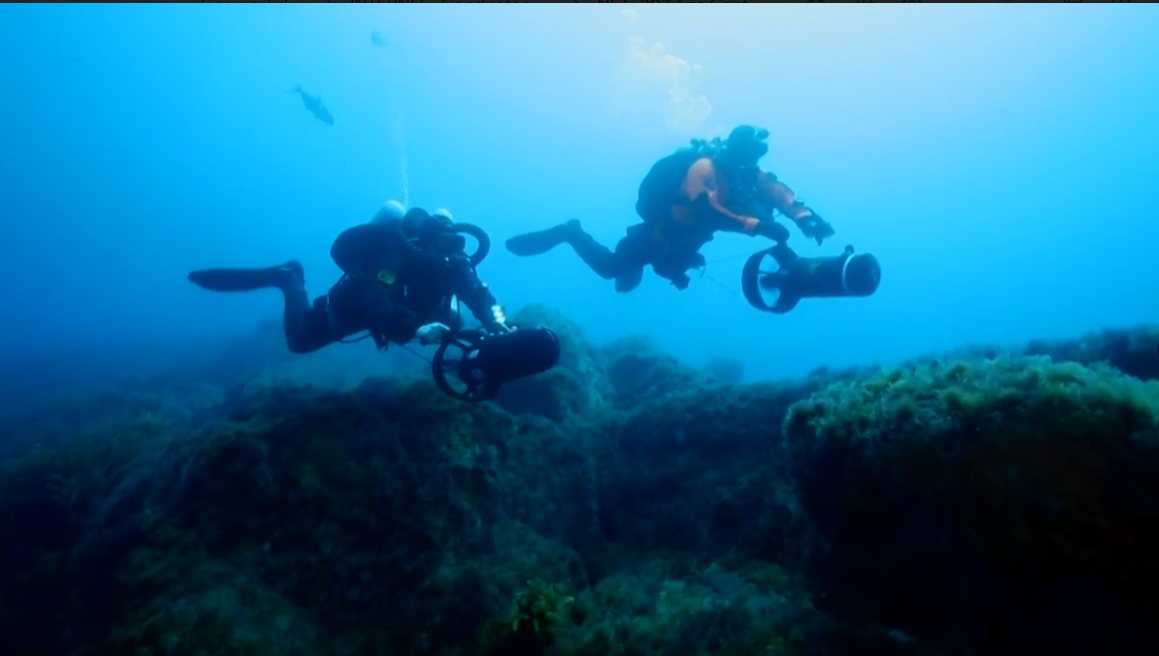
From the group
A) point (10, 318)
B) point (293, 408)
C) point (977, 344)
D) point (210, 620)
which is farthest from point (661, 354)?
point (10, 318)

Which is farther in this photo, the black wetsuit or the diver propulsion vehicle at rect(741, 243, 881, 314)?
the black wetsuit

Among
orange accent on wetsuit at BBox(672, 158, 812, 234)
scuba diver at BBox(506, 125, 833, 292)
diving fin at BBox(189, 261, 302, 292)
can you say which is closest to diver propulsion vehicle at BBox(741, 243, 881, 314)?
scuba diver at BBox(506, 125, 833, 292)

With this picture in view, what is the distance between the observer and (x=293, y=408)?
5602mm

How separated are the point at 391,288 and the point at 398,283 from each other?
0.12 m

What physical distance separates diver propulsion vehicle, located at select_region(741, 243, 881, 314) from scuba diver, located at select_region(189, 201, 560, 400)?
2.81 meters

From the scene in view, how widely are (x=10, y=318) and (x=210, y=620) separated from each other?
142 meters

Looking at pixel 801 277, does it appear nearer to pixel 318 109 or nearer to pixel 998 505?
pixel 998 505

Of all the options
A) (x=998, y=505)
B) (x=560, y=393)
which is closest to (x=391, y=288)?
(x=560, y=393)

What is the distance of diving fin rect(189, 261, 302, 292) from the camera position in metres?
7.28

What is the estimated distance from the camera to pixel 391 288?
20.0ft

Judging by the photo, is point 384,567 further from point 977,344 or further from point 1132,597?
point 977,344

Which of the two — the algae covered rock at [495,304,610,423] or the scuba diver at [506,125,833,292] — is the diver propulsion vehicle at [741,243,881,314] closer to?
the scuba diver at [506,125,833,292]

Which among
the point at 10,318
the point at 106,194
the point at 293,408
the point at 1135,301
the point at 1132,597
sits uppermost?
the point at 106,194

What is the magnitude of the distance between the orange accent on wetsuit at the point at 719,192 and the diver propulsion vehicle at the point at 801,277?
821mm
